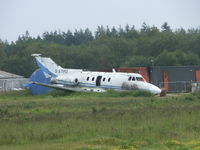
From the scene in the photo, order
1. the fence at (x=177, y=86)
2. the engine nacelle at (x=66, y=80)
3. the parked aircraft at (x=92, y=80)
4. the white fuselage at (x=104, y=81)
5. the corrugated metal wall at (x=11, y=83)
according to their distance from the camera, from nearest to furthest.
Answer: the white fuselage at (x=104, y=81) < the parked aircraft at (x=92, y=80) < the engine nacelle at (x=66, y=80) < the fence at (x=177, y=86) < the corrugated metal wall at (x=11, y=83)

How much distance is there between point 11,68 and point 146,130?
99.6 meters

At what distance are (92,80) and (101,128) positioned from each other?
30048 millimetres

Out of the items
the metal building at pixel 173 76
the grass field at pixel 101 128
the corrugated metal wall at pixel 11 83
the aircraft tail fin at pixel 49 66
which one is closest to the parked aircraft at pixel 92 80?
the aircraft tail fin at pixel 49 66

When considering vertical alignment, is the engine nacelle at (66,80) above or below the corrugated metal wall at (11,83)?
below

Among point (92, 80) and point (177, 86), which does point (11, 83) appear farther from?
point (92, 80)

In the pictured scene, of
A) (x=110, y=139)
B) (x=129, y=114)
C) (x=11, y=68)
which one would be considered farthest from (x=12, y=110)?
(x=11, y=68)

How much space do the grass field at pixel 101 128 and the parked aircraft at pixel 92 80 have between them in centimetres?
1668

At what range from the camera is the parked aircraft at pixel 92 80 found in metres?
51.9

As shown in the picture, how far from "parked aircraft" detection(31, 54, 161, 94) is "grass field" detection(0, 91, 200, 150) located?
16.7 m

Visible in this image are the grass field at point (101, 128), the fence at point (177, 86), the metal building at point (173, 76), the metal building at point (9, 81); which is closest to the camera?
the grass field at point (101, 128)

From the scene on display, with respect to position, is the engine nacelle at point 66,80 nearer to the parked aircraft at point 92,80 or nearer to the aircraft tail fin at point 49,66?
the parked aircraft at point 92,80

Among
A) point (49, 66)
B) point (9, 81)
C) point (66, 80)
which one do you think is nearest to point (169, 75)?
point (66, 80)

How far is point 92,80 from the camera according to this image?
55438 millimetres

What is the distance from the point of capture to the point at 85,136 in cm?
2373
